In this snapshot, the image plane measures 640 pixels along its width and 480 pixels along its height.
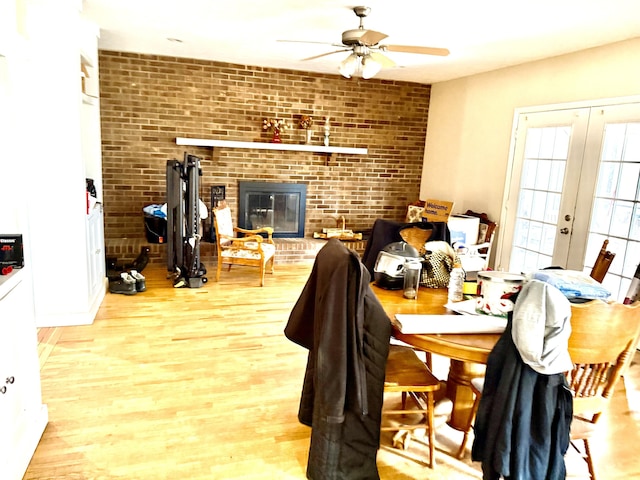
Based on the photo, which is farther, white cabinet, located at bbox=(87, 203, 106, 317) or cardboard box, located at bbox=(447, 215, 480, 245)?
cardboard box, located at bbox=(447, 215, 480, 245)

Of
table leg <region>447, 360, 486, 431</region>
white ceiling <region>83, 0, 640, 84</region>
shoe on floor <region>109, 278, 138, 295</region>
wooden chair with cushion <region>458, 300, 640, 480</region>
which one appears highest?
white ceiling <region>83, 0, 640, 84</region>

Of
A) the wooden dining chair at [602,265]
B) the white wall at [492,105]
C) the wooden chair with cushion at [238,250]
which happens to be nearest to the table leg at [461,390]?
the wooden dining chair at [602,265]

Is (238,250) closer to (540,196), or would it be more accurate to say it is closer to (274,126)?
(274,126)

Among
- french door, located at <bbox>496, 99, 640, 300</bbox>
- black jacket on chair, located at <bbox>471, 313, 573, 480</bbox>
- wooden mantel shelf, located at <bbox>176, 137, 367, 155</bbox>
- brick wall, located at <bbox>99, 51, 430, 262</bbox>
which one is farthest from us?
wooden mantel shelf, located at <bbox>176, 137, 367, 155</bbox>

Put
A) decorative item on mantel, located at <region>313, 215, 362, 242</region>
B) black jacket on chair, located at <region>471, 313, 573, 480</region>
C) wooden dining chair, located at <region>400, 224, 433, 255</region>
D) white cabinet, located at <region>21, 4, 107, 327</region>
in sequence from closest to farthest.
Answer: black jacket on chair, located at <region>471, 313, 573, 480</region>, white cabinet, located at <region>21, 4, 107, 327</region>, wooden dining chair, located at <region>400, 224, 433, 255</region>, decorative item on mantel, located at <region>313, 215, 362, 242</region>

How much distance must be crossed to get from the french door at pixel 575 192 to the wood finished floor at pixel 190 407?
111 centimetres

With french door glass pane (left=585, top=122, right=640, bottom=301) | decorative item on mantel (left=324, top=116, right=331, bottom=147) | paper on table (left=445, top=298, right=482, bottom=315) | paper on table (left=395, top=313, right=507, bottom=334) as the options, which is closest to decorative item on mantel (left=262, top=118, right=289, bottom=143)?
decorative item on mantel (left=324, top=116, right=331, bottom=147)

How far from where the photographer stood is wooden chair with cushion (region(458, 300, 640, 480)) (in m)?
1.66

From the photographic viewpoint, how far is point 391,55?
469cm

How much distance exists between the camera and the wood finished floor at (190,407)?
211cm

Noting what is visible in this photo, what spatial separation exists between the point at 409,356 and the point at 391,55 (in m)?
3.50

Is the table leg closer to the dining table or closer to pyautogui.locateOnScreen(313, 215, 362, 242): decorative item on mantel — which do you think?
the dining table

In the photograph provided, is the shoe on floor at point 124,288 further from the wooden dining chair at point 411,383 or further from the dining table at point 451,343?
the wooden dining chair at point 411,383

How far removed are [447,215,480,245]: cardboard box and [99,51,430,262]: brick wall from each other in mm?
1620
